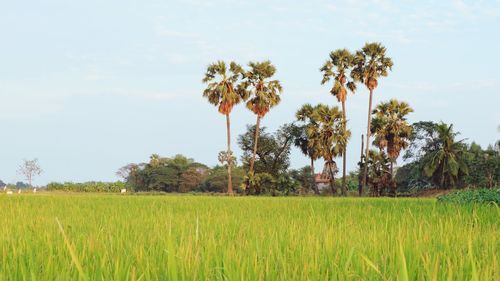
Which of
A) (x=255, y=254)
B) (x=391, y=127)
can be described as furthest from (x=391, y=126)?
(x=255, y=254)

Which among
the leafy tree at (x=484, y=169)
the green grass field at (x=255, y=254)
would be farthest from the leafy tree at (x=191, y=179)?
the green grass field at (x=255, y=254)

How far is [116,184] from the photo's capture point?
85562 millimetres

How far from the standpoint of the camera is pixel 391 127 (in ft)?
194

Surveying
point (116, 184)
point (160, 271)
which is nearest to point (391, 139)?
point (116, 184)

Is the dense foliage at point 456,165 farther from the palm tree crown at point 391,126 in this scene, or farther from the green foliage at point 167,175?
the green foliage at point 167,175

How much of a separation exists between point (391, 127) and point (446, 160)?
7496 millimetres

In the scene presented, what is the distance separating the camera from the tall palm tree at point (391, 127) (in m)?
59.1

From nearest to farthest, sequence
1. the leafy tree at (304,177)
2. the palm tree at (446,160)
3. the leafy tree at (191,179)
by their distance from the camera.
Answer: the palm tree at (446,160) < the leafy tree at (304,177) < the leafy tree at (191,179)

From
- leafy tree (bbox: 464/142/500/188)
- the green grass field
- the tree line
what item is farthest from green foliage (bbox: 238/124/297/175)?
the green grass field

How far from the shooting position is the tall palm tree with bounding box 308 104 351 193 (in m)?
58.2

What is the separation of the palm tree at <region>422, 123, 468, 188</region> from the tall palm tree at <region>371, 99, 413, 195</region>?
4519 millimetres

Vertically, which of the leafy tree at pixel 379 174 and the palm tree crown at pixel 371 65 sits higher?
the palm tree crown at pixel 371 65

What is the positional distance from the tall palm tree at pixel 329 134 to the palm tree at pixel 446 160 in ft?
29.3

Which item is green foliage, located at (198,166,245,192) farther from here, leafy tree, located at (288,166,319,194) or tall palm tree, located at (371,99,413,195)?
tall palm tree, located at (371,99,413,195)
